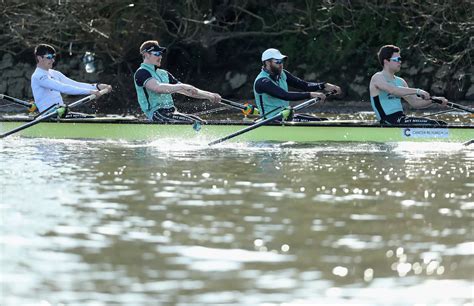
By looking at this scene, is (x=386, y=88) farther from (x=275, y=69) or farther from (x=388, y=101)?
(x=275, y=69)

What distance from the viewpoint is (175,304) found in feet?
22.1

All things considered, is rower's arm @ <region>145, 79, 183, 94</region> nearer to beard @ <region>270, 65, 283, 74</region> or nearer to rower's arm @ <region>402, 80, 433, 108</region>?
beard @ <region>270, 65, 283, 74</region>

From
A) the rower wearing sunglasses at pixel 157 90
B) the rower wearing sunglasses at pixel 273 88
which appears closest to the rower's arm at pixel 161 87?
the rower wearing sunglasses at pixel 157 90

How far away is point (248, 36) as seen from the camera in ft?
105

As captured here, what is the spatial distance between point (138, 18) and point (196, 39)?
1678mm

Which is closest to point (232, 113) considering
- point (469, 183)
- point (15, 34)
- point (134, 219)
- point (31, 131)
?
point (15, 34)

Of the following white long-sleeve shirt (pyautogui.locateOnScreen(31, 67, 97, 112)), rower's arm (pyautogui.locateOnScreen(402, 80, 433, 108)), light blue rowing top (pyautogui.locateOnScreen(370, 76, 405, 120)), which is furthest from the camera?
white long-sleeve shirt (pyautogui.locateOnScreen(31, 67, 97, 112))

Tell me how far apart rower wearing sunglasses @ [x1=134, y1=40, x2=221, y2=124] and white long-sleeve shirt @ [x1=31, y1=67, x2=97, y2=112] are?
1.29 meters

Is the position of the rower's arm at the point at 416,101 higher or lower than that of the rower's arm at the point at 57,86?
lower

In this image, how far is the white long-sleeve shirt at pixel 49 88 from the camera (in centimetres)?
1858

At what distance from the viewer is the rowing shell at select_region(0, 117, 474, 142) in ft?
53.6

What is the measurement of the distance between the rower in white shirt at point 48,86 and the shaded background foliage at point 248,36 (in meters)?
9.58

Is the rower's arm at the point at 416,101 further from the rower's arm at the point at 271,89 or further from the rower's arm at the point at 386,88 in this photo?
the rower's arm at the point at 271,89

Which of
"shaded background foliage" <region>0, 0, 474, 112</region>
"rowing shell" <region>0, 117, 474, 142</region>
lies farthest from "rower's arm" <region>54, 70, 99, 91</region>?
"shaded background foliage" <region>0, 0, 474, 112</region>
